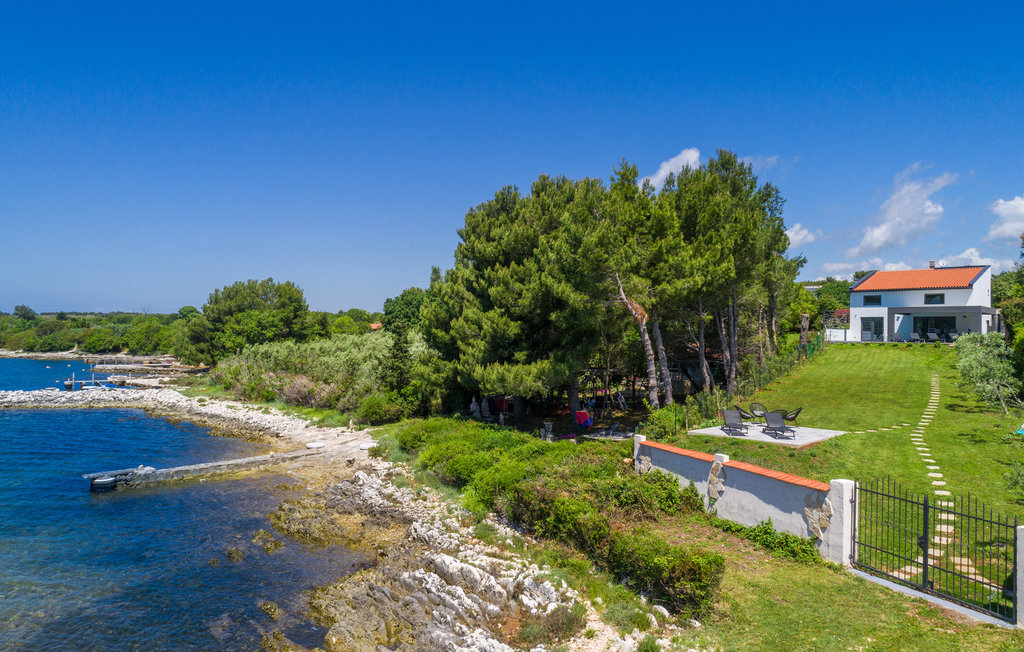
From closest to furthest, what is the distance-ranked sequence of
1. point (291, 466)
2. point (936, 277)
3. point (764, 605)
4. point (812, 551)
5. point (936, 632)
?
point (936, 632)
point (764, 605)
point (812, 551)
point (291, 466)
point (936, 277)

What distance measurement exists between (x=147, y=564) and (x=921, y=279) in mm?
50704

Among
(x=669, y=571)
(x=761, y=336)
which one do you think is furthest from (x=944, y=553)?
(x=761, y=336)

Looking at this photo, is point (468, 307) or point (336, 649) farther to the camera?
point (468, 307)

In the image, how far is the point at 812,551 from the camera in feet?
31.8

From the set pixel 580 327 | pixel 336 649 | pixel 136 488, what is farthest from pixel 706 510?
pixel 136 488

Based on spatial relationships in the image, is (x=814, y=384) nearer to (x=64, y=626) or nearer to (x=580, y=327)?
(x=580, y=327)

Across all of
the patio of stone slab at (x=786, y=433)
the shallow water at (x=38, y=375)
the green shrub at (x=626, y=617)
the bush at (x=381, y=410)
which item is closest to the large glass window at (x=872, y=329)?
the patio of stone slab at (x=786, y=433)

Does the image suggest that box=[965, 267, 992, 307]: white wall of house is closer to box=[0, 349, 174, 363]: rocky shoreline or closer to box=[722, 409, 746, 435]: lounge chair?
box=[722, 409, 746, 435]: lounge chair

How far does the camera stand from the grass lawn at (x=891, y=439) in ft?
37.9

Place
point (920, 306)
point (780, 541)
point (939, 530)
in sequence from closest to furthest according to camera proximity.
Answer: point (939, 530) → point (780, 541) → point (920, 306)

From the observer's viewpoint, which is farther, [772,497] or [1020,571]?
[772,497]

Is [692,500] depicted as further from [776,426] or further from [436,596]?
[436,596]

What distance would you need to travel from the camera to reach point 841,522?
9.23m

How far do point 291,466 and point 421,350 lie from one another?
42.3 feet
